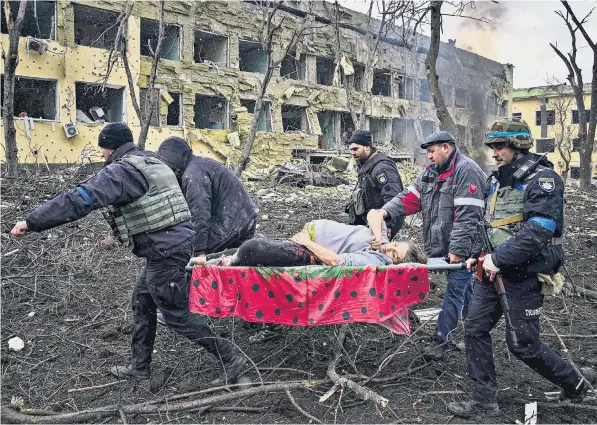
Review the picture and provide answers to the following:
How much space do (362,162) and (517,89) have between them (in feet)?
145

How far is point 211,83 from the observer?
73.3 ft

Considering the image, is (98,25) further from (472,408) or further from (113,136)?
(472,408)

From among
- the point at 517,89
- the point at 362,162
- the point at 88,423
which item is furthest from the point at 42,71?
the point at 517,89

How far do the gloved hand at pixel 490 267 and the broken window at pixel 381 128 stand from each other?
28.4 meters

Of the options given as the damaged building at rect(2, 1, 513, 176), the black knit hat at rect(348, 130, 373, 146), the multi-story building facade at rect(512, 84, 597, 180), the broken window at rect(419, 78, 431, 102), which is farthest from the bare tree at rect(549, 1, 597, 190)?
the multi-story building facade at rect(512, 84, 597, 180)

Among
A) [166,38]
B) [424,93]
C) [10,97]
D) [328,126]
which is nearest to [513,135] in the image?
[10,97]

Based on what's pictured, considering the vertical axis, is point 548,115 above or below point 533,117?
above

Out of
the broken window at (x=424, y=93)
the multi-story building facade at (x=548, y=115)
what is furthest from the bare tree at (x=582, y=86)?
the multi-story building facade at (x=548, y=115)

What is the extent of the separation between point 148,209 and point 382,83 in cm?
3036

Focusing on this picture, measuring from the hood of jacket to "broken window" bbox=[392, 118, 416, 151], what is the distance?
94.1 ft

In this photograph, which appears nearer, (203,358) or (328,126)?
(203,358)

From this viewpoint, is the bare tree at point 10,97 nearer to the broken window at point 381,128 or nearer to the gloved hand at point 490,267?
the gloved hand at point 490,267

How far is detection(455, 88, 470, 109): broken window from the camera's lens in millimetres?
36719

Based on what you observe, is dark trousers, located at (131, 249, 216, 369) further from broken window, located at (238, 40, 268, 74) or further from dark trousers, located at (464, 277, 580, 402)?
broken window, located at (238, 40, 268, 74)
